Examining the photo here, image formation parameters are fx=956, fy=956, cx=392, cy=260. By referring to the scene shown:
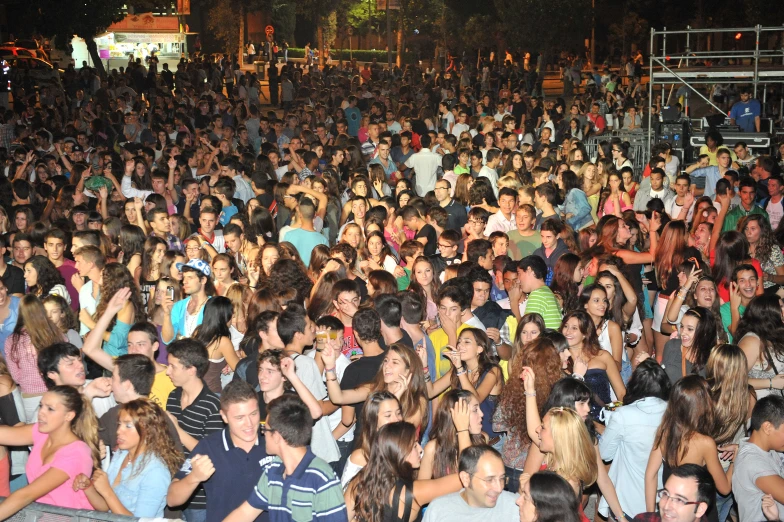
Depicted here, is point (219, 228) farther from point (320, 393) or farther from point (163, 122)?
point (163, 122)

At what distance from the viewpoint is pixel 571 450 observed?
5.07 meters

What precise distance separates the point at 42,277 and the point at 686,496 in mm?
5813

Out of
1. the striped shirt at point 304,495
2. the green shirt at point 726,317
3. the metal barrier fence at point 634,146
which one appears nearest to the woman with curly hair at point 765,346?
the green shirt at point 726,317

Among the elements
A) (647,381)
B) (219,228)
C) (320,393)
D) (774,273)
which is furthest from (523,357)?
(219,228)

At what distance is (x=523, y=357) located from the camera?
6.17 m

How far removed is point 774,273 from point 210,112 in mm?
14328

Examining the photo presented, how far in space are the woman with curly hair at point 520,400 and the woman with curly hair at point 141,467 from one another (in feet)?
6.78

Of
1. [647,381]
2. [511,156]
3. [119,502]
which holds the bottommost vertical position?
[119,502]

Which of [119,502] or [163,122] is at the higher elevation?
[163,122]

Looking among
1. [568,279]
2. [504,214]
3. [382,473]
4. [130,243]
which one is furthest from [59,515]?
[504,214]

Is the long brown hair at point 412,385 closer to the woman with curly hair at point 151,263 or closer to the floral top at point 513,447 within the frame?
the floral top at point 513,447

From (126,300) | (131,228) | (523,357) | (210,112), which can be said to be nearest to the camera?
(523,357)

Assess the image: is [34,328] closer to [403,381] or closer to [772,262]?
[403,381]

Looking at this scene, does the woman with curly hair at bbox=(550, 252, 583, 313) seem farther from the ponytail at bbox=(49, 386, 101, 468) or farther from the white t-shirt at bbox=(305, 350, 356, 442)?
the ponytail at bbox=(49, 386, 101, 468)
